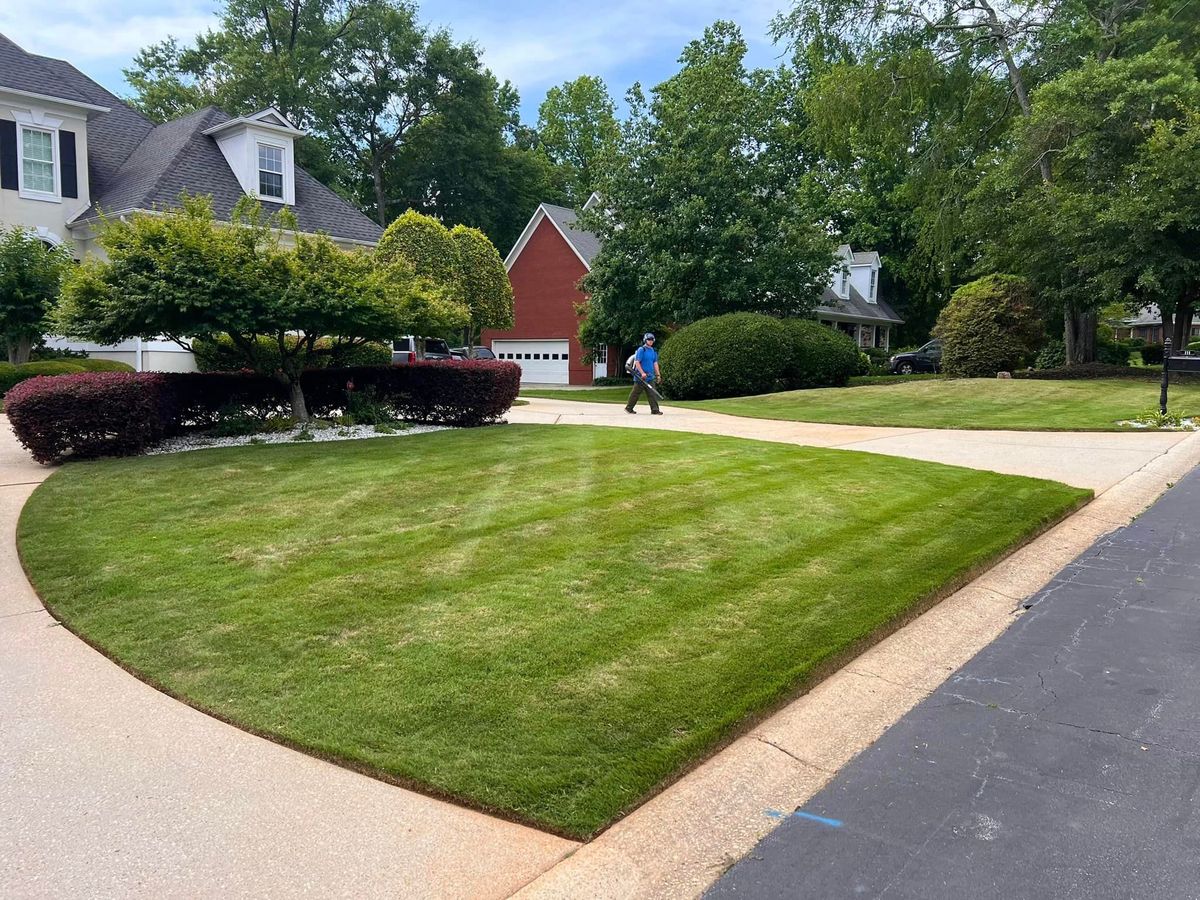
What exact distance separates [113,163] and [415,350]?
9837mm

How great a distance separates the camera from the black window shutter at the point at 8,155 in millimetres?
19562

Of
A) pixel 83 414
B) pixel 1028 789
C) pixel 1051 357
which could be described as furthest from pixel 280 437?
pixel 1051 357

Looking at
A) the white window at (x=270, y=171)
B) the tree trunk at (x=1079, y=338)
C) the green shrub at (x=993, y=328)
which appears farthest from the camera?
the tree trunk at (x=1079, y=338)

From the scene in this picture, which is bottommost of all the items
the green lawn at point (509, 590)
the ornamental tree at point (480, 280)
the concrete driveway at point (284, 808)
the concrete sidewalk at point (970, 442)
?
the concrete driveway at point (284, 808)

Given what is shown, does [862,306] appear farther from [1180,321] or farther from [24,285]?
[24,285]

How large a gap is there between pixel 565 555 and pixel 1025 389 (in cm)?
1734

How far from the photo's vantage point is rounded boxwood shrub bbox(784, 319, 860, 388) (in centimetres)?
2194

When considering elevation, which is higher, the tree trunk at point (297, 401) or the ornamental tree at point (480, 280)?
the ornamental tree at point (480, 280)

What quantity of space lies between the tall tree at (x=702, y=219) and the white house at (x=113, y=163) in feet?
25.6

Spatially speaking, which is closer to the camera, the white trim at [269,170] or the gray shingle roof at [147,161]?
the gray shingle roof at [147,161]

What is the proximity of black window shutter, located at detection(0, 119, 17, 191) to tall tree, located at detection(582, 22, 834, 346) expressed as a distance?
50.4 feet

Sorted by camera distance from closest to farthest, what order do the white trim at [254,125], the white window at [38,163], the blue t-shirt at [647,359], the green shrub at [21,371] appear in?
1. the blue t-shirt at [647,359]
2. the green shrub at [21,371]
3. the white window at [38,163]
4. the white trim at [254,125]

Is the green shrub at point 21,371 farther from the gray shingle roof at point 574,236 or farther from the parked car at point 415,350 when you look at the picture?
the gray shingle roof at point 574,236

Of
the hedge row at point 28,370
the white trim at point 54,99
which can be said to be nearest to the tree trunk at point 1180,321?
the hedge row at point 28,370
